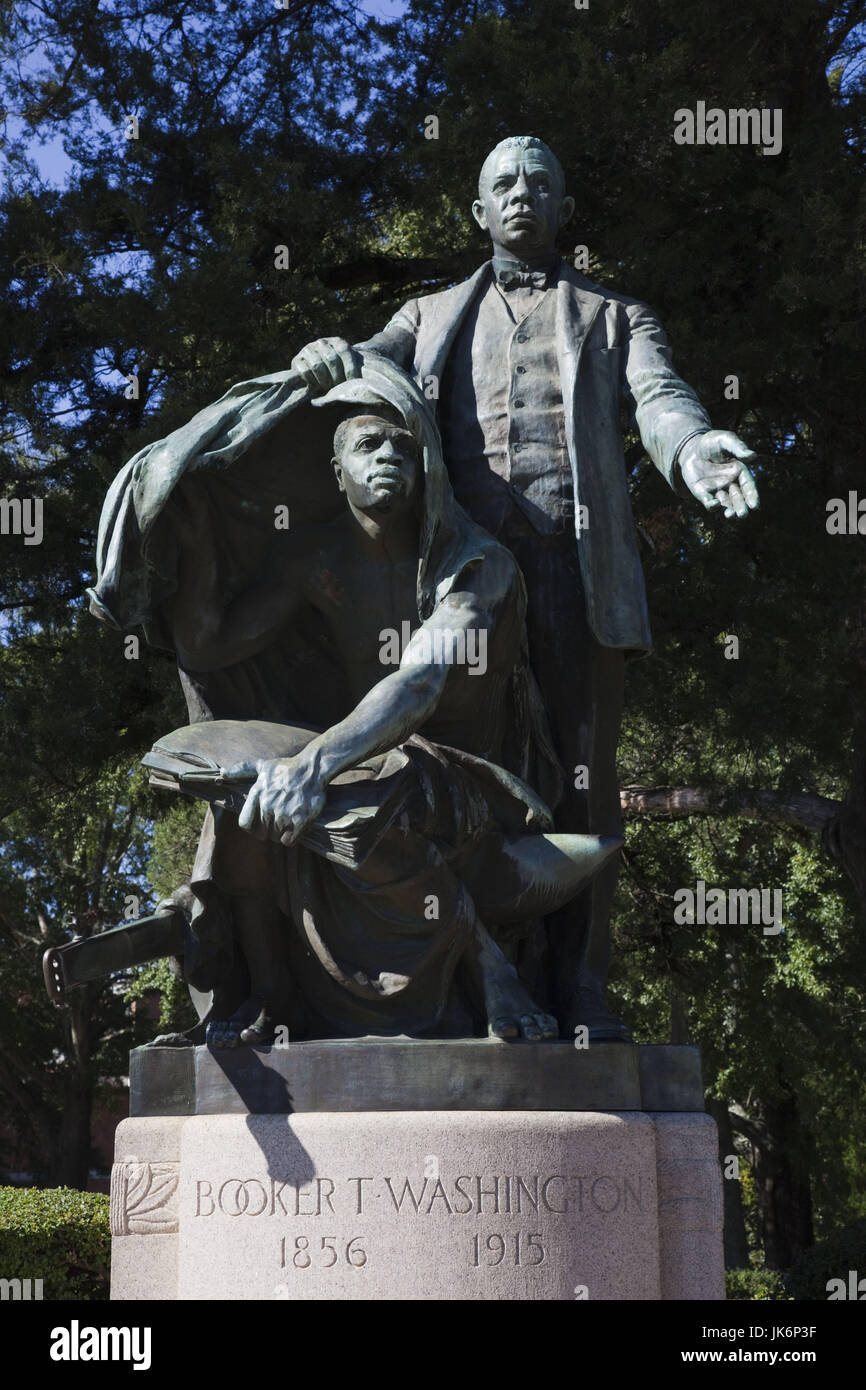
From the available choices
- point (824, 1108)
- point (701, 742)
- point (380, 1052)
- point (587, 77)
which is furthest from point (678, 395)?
point (824, 1108)

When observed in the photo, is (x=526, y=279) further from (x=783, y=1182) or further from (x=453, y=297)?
(x=783, y=1182)

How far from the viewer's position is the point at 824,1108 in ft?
66.3

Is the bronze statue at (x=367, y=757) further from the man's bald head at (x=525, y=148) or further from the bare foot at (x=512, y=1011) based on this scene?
the man's bald head at (x=525, y=148)

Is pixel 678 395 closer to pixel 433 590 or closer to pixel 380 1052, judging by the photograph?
pixel 433 590

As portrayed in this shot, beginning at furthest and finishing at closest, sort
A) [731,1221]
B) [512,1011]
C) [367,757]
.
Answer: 1. [731,1221]
2. [512,1011]
3. [367,757]

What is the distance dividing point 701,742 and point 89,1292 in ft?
21.5

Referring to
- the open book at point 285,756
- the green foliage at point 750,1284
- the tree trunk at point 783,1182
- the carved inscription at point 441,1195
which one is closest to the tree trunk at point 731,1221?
the tree trunk at point 783,1182

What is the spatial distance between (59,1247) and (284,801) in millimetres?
7017

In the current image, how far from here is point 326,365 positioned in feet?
16.9

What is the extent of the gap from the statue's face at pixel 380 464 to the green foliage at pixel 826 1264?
798cm

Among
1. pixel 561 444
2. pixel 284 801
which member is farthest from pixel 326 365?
pixel 284 801

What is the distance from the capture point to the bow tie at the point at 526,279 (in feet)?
18.9

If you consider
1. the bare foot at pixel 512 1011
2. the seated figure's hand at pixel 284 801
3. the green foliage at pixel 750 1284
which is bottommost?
the green foliage at pixel 750 1284

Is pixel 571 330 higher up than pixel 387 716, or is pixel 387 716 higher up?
pixel 571 330
